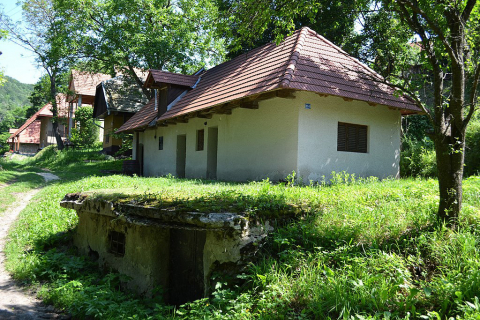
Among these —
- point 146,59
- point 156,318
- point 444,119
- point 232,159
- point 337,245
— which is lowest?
point 156,318

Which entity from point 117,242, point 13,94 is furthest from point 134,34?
point 13,94

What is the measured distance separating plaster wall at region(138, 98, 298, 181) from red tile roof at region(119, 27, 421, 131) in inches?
33.9

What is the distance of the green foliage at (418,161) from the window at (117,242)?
34.6 feet

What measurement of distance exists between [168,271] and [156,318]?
5.07 feet

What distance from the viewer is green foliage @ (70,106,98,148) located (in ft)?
109

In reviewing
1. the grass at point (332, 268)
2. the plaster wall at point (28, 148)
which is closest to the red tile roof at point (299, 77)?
the grass at point (332, 268)

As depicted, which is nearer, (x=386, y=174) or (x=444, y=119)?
(x=444, y=119)

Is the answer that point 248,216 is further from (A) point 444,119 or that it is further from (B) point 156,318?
(A) point 444,119

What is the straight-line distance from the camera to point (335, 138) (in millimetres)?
11586

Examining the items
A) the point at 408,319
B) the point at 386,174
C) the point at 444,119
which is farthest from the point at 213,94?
the point at 408,319

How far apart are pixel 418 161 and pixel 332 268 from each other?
1163 centimetres

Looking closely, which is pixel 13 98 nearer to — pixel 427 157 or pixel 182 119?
pixel 182 119

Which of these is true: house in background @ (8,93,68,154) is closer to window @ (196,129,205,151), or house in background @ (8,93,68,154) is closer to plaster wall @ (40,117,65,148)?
plaster wall @ (40,117,65,148)

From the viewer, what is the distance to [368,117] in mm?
12539
